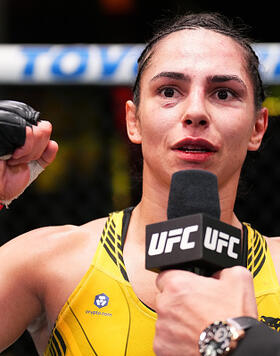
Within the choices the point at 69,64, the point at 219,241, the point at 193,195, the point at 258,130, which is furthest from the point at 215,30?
the point at 69,64

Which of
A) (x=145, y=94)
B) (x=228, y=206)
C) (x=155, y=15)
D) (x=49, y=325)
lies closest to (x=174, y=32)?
(x=145, y=94)

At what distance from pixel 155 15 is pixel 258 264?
3.70 meters

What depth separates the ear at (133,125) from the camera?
2.27 metres


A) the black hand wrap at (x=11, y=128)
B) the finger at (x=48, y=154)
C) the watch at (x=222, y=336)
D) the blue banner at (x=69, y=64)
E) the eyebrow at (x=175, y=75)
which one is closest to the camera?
the watch at (x=222, y=336)

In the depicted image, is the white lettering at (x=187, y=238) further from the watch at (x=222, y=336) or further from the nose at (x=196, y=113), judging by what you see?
the nose at (x=196, y=113)

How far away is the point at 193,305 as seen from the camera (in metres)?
1.40

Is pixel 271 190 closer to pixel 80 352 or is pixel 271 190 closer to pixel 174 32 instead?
pixel 174 32

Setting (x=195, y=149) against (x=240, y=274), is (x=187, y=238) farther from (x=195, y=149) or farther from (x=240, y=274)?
(x=195, y=149)

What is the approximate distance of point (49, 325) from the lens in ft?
7.06

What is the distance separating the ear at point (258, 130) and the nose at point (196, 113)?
316 mm

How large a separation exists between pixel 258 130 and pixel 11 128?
957 millimetres

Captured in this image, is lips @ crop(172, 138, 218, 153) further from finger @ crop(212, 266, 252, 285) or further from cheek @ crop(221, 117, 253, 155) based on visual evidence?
Answer: finger @ crop(212, 266, 252, 285)

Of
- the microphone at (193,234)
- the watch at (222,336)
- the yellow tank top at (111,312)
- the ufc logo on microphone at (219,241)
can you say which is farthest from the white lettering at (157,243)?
the yellow tank top at (111,312)

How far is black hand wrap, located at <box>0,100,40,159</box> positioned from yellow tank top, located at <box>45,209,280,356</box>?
56cm
